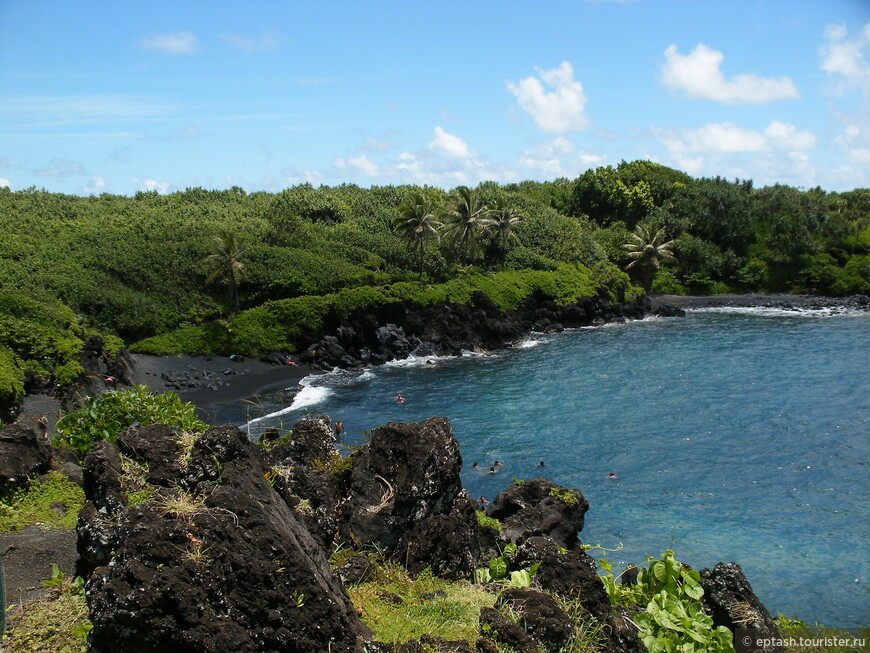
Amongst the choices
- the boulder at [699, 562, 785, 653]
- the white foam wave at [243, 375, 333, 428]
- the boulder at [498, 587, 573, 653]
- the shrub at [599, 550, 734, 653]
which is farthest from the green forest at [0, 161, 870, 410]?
the boulder at [699, 562, 785, 653]

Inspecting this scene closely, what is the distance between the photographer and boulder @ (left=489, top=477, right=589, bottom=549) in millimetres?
23812

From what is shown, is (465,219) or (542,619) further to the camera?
(465,219)

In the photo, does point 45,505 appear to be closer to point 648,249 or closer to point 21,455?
point 21,455

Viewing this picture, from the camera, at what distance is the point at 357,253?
79938 millimetres

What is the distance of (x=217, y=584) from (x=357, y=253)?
7233 cm

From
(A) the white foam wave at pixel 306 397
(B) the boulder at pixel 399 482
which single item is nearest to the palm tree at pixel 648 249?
(A) the white foam wave at pixel 306 397

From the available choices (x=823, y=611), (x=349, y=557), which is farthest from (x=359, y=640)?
(x=823, y=611)

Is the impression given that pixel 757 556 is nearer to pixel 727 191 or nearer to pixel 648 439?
pixel 648 439

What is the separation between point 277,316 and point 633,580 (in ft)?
162

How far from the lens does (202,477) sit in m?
12.6

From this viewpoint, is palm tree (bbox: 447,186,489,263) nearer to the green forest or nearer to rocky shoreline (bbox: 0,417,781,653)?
→ the green forest

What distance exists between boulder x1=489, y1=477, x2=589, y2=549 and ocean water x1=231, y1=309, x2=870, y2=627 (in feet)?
16.3

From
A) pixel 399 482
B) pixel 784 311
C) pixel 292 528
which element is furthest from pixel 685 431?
pixel 784 311

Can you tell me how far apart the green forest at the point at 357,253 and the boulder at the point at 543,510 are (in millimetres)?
27609
